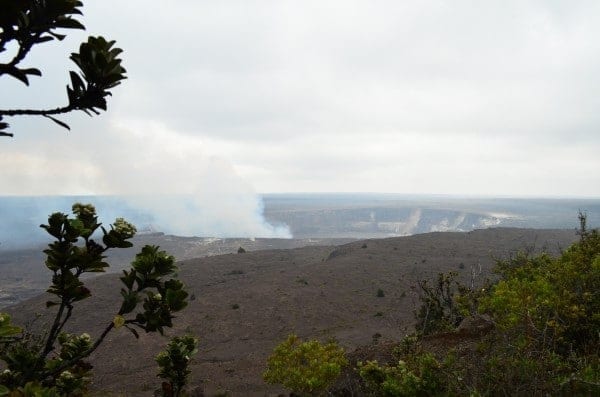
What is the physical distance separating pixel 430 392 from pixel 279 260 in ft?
150

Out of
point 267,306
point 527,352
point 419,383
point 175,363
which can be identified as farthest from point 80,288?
point 267,306

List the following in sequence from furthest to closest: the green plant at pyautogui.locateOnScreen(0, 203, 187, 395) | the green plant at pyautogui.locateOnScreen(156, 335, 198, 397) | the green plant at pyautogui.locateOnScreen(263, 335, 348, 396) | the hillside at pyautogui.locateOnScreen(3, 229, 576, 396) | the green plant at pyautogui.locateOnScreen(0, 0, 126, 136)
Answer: the hillside at pyautogui.locateOnScreen(3, 229, 576, 396), the green plant at pyautogui.locateOnScreen(263, 335, 348, 396), the green plant at pyautogui.locateOnScreen(156, 335, 198, 397), the green plant at pyautogui.locateOnScreen(0, 203, 187, 395), the green plant at pyautogui.locateOnScreen(0, 0, 126, 136)

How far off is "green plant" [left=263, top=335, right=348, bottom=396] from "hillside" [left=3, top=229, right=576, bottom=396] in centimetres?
444

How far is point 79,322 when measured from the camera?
31219mm

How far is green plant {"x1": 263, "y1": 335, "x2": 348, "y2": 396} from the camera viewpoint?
8.01 metres

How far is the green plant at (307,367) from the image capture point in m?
8.01

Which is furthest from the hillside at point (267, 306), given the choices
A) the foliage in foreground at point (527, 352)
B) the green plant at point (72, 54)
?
the green plant at point (72, 54)

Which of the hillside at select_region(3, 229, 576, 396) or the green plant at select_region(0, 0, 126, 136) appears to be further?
the hillside at select_region(3, 229, 576, 396)

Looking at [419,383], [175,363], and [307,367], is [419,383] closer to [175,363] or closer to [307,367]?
[175,363]

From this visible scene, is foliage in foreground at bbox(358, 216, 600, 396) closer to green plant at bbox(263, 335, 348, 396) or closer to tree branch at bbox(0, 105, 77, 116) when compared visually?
green plant at bbox(263, 335, 348, 396)

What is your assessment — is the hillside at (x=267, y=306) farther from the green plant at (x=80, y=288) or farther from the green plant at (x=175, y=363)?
the green plant at (x=80, y=288)

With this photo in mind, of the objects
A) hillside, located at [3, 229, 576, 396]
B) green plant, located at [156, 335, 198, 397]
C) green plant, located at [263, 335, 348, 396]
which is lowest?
hillside, located at [3, 229, 576, 396]

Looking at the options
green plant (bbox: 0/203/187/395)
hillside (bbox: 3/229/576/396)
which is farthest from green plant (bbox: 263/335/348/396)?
green plant (bbox: 0/203/187/395)

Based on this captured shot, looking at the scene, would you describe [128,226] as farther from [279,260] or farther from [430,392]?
[279,260]
